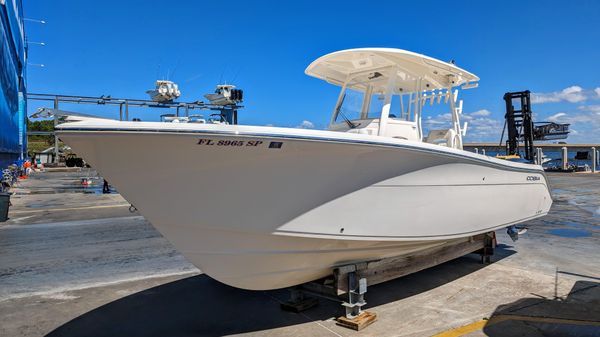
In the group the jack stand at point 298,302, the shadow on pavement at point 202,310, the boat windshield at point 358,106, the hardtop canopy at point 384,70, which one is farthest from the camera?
the boat windshield at point 358,106

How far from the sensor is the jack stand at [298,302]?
4.34 m

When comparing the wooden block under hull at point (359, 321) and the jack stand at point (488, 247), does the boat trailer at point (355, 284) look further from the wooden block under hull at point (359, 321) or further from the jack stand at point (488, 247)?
the jack stand at point (488, 247)

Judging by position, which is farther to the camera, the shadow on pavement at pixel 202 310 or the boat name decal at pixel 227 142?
the shadow on pavement at pixel 202 310

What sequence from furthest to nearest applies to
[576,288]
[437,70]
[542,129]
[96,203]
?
[96,203] < [542,129] < [437,70] < [576,288]

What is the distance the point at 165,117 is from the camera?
351 cm

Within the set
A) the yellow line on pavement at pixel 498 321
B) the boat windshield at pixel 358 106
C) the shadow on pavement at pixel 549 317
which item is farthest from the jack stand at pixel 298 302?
the boat windshield at pixel 358 106

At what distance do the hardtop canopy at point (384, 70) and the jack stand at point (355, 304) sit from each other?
8.11ft

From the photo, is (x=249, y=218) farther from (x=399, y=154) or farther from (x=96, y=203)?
(x=96, y=203)

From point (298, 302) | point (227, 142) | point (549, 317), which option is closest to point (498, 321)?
point (549, 317)

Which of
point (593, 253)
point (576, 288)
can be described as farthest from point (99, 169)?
point (593, 253)

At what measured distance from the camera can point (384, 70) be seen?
5.27 metres

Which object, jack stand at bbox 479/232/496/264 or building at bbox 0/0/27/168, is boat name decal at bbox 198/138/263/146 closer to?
jack stand at bbox 479/232/496/264

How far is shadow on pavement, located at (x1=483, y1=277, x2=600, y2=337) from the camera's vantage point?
147 inches

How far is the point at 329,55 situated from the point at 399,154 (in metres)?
1.94
